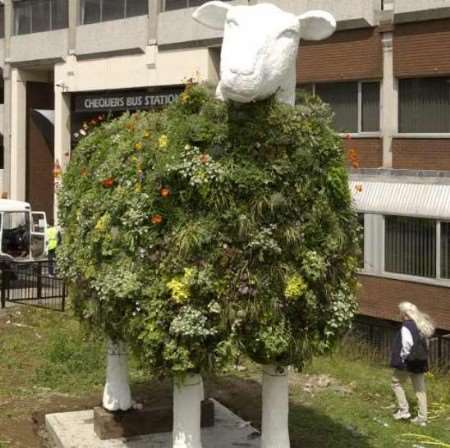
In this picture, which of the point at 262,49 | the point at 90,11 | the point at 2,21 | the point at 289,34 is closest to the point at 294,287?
the point at 262,49

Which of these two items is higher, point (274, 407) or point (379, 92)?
point (379, 92)

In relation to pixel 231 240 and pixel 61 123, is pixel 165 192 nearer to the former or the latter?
pixel 231 240

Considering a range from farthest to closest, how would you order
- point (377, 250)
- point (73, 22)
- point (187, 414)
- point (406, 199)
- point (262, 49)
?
point (73, 22) → point (377, 250) → point (406, 199) → point (187, 414) → point (262, 49)

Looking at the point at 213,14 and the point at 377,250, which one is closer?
the point at 213,14

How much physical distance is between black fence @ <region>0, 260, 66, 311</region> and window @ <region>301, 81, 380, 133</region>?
6.98 m

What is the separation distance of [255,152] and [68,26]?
23640 millimetres

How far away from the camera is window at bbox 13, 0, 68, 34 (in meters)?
28.6

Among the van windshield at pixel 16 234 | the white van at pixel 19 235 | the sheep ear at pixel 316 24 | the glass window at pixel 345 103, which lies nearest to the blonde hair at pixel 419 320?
the sheep ear at pixel 316 24

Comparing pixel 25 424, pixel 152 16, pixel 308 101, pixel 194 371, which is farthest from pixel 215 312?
pixel 152 16

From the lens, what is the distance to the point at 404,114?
17484 mm

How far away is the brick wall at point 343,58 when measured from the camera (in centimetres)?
1788

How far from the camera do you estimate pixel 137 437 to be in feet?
27.9

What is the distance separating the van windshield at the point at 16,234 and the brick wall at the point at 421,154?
9.44 m

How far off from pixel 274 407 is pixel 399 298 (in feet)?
35.1
